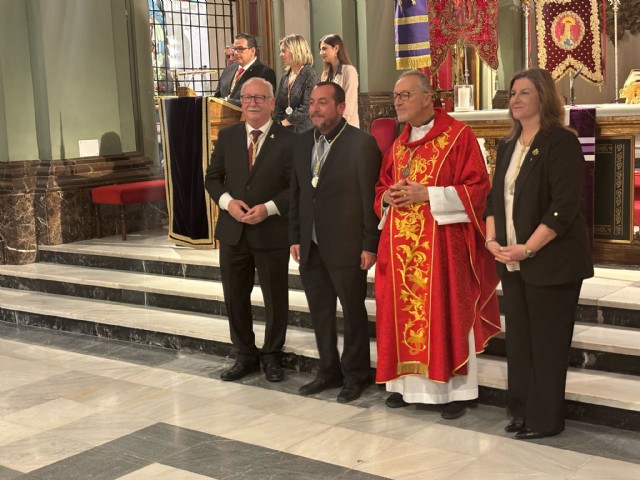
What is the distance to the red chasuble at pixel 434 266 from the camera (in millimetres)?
4426

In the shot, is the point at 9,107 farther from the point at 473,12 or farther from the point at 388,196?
the point at 388,196

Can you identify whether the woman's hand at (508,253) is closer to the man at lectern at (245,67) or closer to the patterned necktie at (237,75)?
the man at lectern at (245,67)

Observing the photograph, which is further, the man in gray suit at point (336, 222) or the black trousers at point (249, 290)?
the black trousers at point (249, 290)

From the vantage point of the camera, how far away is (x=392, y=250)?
4582 mm

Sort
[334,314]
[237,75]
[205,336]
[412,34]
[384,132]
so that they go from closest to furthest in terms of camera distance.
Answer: [334,314]
[205,336]
[384,132]
[237,75]
[412,34]

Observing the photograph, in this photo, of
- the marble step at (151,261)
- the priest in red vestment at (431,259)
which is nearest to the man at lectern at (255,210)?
the priest in red vestment at (431,259)

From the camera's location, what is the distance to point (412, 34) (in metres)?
8.32

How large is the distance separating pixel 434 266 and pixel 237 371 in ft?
5.02

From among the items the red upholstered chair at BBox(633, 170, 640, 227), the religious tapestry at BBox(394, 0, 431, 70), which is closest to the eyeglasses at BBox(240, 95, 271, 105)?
the red upholstered chair at BBox(633, 170, 640, 227)

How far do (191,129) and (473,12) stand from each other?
116 inches

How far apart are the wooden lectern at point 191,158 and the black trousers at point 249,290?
221 cm

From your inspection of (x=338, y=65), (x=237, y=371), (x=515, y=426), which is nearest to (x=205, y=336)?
(x=237, y=371)

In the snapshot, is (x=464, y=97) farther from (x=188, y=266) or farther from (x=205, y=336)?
(x=205, y=336)

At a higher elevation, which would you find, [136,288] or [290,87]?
[290,87]
